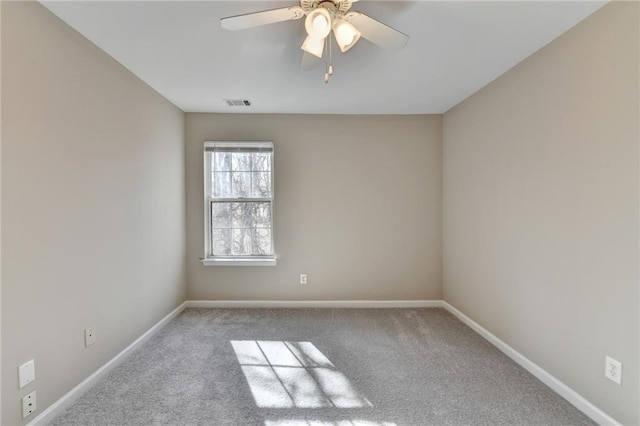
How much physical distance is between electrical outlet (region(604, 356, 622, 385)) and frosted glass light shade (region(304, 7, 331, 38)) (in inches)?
92.2

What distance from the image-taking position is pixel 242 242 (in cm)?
363

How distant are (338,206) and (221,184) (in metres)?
1.48

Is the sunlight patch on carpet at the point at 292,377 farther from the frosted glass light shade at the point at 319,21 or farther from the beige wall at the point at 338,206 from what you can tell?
the frosted glass light shade at the point at 319,21

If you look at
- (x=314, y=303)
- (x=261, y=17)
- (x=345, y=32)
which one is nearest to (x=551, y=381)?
(x=314, y=303)

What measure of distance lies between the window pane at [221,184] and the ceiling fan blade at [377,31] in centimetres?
251

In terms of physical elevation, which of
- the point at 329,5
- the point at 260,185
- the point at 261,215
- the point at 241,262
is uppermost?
the point at 329,5

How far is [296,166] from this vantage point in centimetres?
357

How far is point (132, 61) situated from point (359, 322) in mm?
3158

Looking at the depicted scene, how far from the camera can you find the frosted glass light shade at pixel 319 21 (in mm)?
1396

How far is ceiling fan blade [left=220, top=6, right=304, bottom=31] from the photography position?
1413 mm

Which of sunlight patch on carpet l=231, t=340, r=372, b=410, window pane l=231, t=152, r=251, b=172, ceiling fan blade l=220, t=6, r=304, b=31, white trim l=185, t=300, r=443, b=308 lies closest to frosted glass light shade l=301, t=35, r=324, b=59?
ceiling fan blade l=220, t=6, r=304, b=31

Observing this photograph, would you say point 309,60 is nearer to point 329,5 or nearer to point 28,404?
point 329,5

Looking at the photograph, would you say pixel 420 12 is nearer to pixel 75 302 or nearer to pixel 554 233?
pixel 554 233

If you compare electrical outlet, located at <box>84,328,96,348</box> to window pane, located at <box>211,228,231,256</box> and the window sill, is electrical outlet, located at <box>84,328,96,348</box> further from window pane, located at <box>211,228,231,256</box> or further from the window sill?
window pane, located at <box>211,228,231,256</box>
